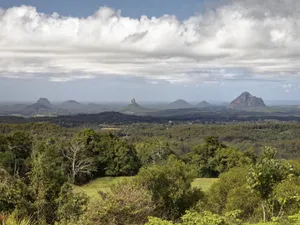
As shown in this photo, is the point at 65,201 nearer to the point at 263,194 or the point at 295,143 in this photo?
the point at 263,194

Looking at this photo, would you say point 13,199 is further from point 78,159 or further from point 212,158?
point 212,158

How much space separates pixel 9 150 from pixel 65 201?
31.0 metres

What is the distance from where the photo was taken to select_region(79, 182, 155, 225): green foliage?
11.6 m

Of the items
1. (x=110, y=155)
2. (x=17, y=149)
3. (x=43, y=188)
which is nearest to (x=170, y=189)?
(x=43, y=188)

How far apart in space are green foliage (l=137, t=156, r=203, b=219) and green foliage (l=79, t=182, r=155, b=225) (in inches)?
212

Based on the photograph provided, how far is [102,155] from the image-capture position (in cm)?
4628

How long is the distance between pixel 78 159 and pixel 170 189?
25131 mm

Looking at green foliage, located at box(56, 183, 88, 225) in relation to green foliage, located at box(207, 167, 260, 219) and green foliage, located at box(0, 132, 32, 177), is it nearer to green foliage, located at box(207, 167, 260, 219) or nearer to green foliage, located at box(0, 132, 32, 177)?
green foliage, located at box(207, 167, 260, 219)

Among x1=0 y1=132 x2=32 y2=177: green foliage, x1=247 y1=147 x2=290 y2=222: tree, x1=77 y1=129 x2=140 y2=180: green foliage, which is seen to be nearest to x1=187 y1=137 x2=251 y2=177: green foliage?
x1=77 y1=129 x2=140 y2=180: green foliage

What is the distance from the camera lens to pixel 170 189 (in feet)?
66.5

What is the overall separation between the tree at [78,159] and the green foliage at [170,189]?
20.4 m

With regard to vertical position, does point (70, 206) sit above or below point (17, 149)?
above

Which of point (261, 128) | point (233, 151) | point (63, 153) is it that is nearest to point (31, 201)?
point (63, 153)

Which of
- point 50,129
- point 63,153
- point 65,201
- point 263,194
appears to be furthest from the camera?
point 50,129
